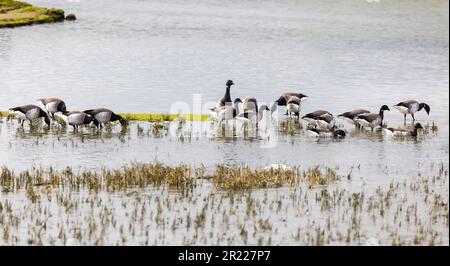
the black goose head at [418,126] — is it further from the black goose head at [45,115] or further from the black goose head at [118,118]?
the black goose head at [45,115]

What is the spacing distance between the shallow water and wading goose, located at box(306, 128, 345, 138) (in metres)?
0.31

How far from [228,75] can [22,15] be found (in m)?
38.4

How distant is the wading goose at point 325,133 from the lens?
37375mm

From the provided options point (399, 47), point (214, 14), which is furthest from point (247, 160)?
point (214, 14)

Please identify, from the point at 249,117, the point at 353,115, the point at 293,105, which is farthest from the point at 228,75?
the point at 353,115

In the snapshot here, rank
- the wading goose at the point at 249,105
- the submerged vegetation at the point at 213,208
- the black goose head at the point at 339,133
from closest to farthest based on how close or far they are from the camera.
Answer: the submerged vegetation at the point at 213,208 → the black goose head at the point at 339,133 → the wading goose at the point at 249,105

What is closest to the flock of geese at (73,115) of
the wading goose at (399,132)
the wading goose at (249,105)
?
the wading goose at (249,105)

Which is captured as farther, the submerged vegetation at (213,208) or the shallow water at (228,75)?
the shallow water at (228,75)

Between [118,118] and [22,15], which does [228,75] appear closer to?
[118,118]

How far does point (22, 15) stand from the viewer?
96.4m

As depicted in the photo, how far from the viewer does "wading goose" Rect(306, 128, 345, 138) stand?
37375mm

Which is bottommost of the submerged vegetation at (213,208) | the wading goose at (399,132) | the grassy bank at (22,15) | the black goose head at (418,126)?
the submerged vegetation at (213,208)

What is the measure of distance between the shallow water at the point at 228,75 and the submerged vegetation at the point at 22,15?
162 cm

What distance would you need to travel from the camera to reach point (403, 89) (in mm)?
57906
